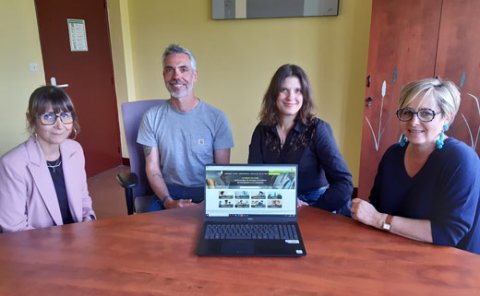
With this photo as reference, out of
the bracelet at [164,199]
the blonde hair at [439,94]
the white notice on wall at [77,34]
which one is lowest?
the bracelet at [164,199]

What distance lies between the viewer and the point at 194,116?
2.05 m

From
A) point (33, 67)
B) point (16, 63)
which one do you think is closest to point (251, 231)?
point (16, 63)

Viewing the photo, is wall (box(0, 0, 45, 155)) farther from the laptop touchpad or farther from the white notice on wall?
the laptop touchpad

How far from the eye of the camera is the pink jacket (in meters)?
1.38

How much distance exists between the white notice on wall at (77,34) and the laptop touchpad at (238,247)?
3.10 meters

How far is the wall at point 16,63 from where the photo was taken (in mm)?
2912

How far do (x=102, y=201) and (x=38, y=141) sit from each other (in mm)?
2052

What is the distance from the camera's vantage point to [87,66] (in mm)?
3789

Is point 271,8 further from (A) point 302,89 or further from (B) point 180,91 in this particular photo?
(A) point 302,89

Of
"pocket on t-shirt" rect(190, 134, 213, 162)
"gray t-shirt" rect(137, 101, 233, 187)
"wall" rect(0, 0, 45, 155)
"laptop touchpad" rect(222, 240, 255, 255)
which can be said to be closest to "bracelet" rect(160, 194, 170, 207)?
"gray t-shirt" rect(137, 101, 233, 187)

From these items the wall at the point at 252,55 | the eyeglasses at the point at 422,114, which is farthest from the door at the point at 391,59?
the eyeglasses at the point at 422,114

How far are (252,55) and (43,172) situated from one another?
2390 millimetres

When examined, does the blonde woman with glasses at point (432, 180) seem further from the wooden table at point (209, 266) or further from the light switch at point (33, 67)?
the light switch at point (33, 67)

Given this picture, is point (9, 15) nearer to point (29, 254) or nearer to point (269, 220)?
point (29, 254)
